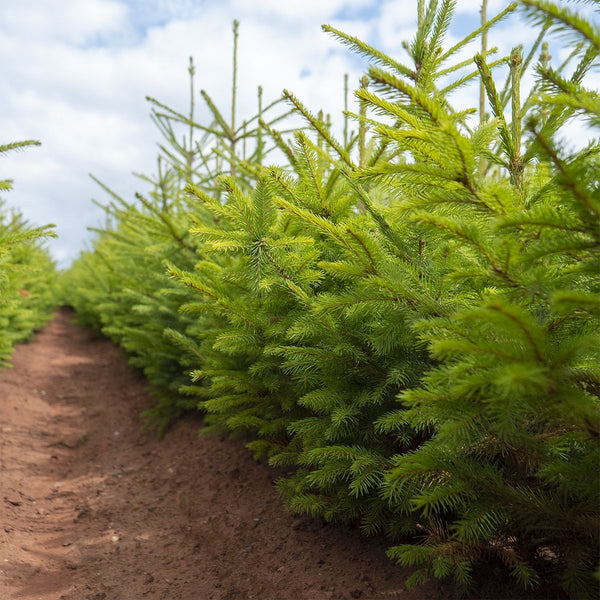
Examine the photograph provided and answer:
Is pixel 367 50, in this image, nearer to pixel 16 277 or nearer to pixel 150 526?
pixel 150 526

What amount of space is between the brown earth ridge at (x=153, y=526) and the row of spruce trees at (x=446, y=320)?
29 cm

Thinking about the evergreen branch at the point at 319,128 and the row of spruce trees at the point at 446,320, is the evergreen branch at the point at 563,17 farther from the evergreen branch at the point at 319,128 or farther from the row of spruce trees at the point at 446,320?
the evergreen branch at the point at 319,128

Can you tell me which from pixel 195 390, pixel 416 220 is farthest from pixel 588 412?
pixel 195 390

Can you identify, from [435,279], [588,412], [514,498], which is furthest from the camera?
[435,279]

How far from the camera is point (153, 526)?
3957 millimetres

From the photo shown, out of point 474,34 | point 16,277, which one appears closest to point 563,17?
point 474,34

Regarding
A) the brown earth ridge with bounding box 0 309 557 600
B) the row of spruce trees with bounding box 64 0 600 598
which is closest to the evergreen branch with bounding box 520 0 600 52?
the row of spruce trees with bounding box 64 0 600 598

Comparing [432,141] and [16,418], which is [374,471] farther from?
[16,418]

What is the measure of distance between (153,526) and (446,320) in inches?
125

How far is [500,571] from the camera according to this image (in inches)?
88.4

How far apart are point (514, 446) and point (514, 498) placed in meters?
0.19

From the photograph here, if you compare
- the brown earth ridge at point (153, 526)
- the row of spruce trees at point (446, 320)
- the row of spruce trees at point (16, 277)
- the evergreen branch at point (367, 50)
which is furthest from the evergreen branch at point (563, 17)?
the row of spruce trees at point (16, 277)

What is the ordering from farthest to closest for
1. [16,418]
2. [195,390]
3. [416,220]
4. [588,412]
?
[16,418]
[195,390]
[416,220]
[588,412]

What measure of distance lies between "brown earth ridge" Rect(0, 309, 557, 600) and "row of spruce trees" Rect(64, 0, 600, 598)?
0.29 metres
